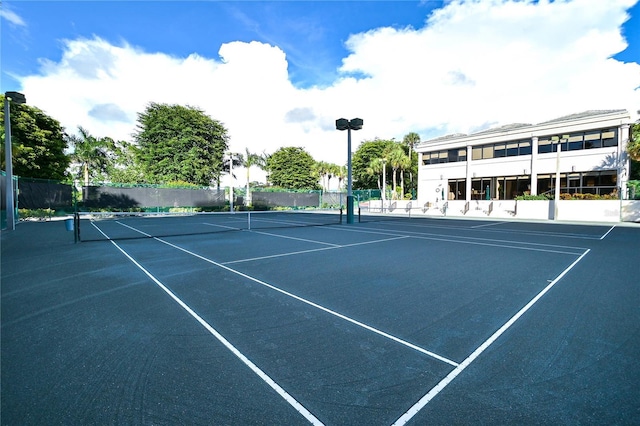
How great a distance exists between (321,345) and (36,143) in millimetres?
38114

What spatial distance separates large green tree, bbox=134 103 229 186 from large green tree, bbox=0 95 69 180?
1083 cm

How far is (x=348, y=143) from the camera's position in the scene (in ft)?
60.6

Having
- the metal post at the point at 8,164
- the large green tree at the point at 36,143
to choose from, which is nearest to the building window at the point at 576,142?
the metal post at the point at 8,164

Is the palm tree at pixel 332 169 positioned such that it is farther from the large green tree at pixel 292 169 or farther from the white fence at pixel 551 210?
the white fence at pixel 551 210

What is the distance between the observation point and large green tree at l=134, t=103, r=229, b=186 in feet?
139

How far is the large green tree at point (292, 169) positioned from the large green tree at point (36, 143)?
3456 centimetres

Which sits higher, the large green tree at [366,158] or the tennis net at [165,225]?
the large green tree at [366,158]

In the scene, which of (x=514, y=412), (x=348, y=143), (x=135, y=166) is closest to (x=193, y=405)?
(x=514, y=412)

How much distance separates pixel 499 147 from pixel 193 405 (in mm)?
41491

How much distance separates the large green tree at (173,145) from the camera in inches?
1672

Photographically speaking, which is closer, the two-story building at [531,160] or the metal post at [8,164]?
the metal post at [8,164]

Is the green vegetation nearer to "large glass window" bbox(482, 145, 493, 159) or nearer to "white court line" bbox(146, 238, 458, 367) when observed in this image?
"large glass window" bbox(482, 145, 493, 159)

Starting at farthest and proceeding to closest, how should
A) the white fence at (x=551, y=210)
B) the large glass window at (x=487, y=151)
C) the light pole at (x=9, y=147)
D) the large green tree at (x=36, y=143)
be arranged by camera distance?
the large glass window at (x=487, y=151), the large green tree at (x=36, y=143), the white fence at (x=551, y=210), the light pole at (x=9, y=147)

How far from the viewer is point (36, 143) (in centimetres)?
2884
